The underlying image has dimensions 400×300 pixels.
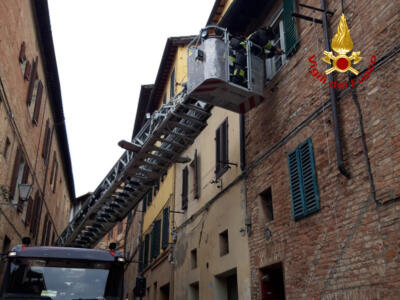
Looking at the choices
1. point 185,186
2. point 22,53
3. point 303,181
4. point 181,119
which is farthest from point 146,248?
point 303,181

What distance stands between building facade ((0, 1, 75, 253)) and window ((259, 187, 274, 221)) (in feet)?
20.5

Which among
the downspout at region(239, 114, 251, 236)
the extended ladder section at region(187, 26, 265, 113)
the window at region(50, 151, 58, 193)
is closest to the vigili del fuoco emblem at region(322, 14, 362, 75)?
the extended ladder section at region(187, 26, 265, 113)

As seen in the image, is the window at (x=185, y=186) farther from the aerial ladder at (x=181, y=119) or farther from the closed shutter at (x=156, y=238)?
the closed shutter at (x=156, y=238)

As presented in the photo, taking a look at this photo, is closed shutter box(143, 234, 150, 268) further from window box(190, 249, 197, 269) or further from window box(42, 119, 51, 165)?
window box(190, 249, 197, 269)

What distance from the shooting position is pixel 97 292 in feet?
25.5

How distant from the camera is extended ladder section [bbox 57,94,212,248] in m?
10.9

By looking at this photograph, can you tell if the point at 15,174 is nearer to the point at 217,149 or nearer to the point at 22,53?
the point at 22,53

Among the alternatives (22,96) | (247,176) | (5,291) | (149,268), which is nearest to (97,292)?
(5,291)

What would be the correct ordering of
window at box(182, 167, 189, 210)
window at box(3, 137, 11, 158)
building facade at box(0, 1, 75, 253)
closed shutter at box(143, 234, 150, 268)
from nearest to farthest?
1. building facade at box(0, 1, 75, 253)
2. window at box(3, 137, 11, 158)
3. window at box(182, 167, 189, 210)
4. closed shutter at box(143, 234, 150, 268)

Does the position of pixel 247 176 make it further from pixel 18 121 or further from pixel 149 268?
pixel 149 268

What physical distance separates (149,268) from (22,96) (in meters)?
10.0

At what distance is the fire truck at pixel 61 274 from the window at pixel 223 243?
3.83 metres

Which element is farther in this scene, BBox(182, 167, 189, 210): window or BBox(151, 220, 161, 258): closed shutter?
BBox(151, 220, 161, 258): closed shutter

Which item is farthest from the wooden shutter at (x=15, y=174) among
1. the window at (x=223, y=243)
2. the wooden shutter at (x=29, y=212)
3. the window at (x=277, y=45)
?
the window at (x=277, y=45)
